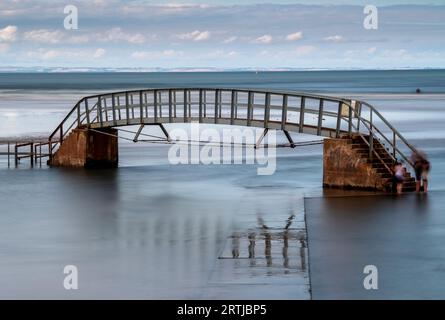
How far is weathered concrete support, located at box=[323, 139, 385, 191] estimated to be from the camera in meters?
29.4

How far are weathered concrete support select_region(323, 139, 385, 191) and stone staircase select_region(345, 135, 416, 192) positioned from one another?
0.26 ft

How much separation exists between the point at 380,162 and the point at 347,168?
0.88 metres

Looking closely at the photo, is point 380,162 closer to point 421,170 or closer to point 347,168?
point 347,168

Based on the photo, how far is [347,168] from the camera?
2980cm


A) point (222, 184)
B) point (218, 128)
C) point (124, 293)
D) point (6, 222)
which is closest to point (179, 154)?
point (222, 184)

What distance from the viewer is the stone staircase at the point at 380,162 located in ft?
96.0

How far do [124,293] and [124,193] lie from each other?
13.9 m

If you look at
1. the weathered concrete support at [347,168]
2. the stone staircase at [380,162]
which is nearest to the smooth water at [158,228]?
the weathered concrete support at [347,168]

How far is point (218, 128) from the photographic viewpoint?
57.8 metres

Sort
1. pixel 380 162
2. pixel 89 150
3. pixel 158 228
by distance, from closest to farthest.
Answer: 1. pixel 158 228
2. pixel 380 162
3. pixel 89 150

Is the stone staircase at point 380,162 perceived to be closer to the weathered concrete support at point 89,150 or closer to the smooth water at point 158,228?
the smooth water at point 158,228

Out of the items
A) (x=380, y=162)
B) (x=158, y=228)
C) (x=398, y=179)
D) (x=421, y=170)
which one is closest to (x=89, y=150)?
(x=380, y=162)

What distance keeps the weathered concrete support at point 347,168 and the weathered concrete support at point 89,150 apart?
9571mm

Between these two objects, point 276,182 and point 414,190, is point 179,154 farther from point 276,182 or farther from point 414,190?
point 414,190
